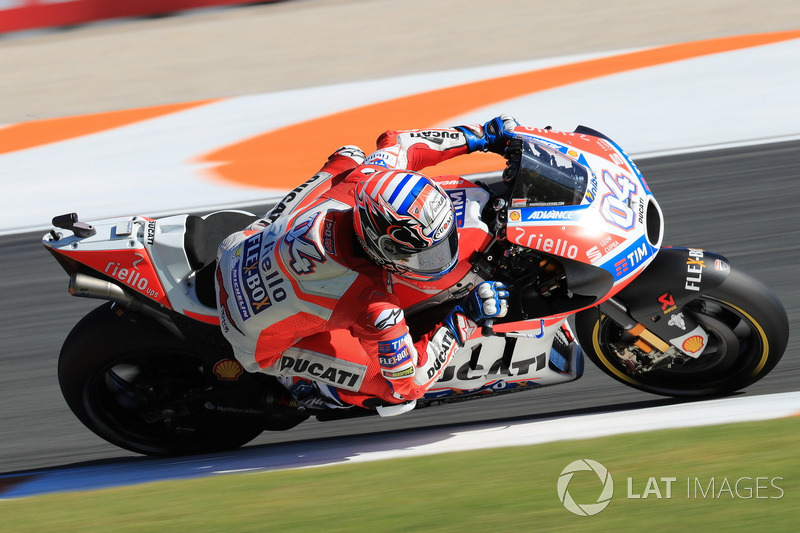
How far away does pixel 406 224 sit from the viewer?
10.9 ft

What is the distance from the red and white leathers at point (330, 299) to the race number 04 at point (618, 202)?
0.72 m

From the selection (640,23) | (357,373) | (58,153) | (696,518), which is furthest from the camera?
(640,23)

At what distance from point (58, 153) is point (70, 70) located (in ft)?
8.19

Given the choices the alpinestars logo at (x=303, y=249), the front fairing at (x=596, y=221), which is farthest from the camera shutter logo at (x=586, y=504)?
the alpinestars logo at (x=303, y=249)

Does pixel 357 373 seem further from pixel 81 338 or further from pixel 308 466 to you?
pixel 81 338

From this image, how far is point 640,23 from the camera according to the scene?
1014 centimetres

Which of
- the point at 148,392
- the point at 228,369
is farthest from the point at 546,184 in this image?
the point at 148,392

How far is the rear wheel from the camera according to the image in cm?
425

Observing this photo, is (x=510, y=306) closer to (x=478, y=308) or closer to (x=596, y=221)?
(x=478, y=308)

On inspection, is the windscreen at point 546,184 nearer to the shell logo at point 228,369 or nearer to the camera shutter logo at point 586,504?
the camera shutter logo at point 586,504

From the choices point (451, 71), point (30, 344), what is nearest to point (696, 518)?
point (30, 344)

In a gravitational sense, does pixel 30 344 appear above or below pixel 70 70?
below

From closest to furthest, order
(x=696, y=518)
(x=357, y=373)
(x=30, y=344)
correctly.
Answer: (x=696, y=518) < (x=357, y=373) < (x=30, y=344)

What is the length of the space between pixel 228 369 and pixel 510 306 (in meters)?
1.47
